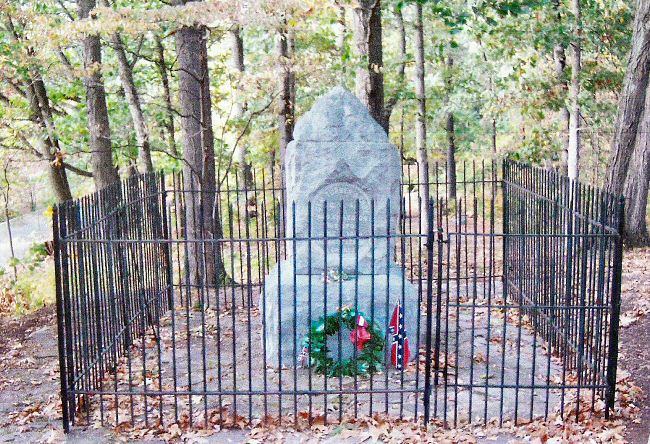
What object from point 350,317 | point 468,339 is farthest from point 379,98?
point 350,317

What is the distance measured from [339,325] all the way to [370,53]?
6.82 m

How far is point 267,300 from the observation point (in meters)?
7.86

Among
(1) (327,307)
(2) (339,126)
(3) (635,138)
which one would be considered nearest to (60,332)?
(1) (327,307)

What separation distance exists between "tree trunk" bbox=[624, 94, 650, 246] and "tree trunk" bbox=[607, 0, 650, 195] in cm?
12

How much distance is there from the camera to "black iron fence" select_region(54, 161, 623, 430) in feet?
20.0

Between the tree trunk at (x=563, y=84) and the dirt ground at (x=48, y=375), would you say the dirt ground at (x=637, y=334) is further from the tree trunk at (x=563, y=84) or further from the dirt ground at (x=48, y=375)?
the tree trunk at (x=563, y=84)

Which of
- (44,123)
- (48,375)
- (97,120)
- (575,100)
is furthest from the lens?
(44,123)

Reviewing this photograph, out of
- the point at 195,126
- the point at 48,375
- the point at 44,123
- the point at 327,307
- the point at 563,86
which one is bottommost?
the point at 48,375

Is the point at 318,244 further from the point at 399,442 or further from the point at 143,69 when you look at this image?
the point at 143,69

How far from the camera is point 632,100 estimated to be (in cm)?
1272

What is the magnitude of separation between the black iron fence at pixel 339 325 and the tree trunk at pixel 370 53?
3205mm

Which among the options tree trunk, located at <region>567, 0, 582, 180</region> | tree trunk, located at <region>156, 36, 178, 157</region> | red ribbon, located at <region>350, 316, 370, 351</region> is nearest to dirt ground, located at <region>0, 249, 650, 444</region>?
red ribbon, located at <region>350, 316, 370, 351</region>

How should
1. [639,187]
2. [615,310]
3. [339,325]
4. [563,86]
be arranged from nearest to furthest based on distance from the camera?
[615,310], [339,325], [639,187], [563,86]

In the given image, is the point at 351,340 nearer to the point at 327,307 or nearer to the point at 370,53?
the point at 327,307
